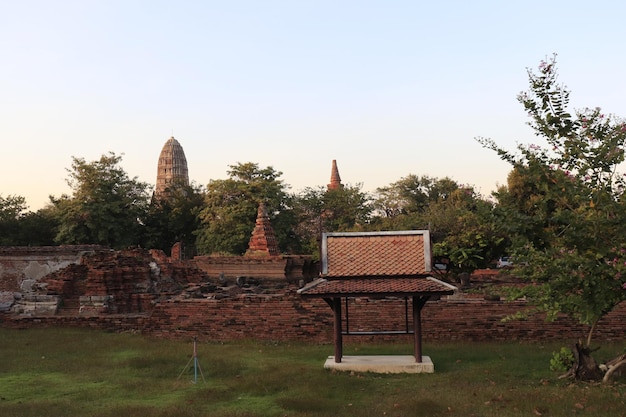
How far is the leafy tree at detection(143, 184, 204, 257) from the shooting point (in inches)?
1829

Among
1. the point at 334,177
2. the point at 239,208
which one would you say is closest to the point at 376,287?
the point at 239,208

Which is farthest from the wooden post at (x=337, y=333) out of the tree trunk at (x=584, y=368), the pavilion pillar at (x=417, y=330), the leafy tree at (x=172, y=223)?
the leafy tree at (x=172, y=223)

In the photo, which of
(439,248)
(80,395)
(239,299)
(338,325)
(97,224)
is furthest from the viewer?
(97,224)

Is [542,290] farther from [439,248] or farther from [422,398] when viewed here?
[439,248]

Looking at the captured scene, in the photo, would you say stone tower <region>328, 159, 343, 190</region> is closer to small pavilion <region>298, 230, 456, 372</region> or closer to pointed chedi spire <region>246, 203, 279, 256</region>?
pointed chedi spire <region>246, 203, 279, 256</region>

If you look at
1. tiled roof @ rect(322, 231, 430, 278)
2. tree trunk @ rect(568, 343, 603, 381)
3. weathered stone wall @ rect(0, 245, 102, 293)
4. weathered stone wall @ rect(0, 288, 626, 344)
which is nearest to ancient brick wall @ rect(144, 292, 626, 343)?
weathered stone wall @ rect(0, 288, 626, 344)

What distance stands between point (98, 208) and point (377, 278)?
32626 millimetres

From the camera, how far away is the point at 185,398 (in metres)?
8.65

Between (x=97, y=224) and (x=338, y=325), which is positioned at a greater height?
(x=97, y=224)

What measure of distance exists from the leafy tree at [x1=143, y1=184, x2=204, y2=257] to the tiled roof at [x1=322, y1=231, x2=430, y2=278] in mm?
34922

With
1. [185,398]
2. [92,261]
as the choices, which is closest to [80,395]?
[185,398]

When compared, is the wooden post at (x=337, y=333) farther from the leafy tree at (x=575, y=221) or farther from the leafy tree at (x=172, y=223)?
the leafy tree at (x=172, y=223)

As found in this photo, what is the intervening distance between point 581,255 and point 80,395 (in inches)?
316

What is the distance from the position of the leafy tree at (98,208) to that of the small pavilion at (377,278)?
3169cm
